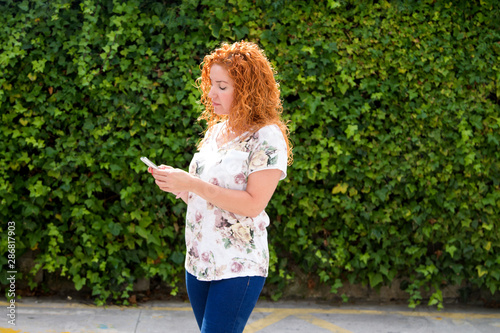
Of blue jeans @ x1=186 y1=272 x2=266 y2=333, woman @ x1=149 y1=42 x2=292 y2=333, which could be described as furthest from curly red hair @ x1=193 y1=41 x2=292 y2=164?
blue jeans @ x1=186 y1=272 x2=266 y2=333

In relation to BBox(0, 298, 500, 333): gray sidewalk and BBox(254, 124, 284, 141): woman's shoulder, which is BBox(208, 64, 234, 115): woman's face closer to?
BBox(254, 124, 284, 141): woman's shoulder

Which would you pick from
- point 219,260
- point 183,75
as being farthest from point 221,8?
point 219,260

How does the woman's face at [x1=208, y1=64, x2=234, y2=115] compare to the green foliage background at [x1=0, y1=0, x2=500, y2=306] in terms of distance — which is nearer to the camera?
the woman's face at [x1=208, y1=64, x2=234, y2=115]

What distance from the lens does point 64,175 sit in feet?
13.4

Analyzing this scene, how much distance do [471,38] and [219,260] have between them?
10.5 feet

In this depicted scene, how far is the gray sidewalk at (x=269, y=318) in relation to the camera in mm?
3877

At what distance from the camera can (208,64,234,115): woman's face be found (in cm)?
210

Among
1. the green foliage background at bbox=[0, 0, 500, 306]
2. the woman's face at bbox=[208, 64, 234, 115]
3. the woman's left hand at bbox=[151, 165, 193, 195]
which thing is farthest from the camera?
the green foliage background at bbox=[0, 0, 500, 306]

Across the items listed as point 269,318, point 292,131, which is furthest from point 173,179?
point 269,318

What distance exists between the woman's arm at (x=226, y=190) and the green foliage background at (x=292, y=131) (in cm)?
204

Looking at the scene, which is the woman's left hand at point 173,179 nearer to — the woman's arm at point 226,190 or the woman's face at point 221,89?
the woman's arm at point 226,190

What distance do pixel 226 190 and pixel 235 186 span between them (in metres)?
0.07

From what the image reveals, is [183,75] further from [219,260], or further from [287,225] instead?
[219,260]

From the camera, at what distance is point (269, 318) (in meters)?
4.15
